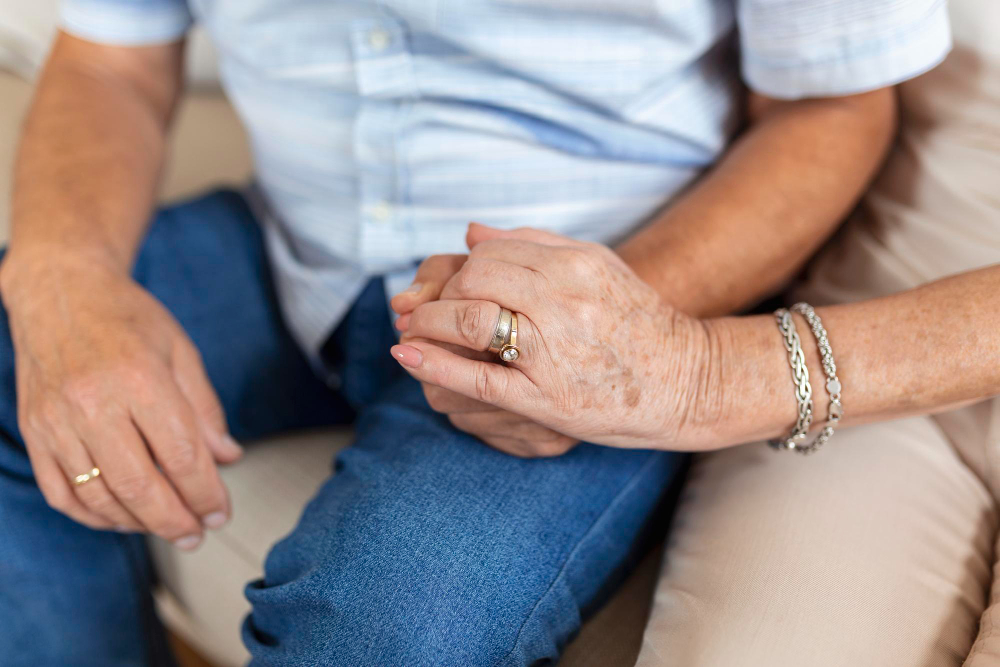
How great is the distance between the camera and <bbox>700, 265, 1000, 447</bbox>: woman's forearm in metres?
0.52

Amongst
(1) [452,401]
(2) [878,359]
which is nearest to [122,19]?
(1) [452,401]

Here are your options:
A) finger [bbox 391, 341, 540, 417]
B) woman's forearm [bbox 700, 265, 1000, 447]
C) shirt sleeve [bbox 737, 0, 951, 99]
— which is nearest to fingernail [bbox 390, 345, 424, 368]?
finger [bbox 391, 341, 540, 417]

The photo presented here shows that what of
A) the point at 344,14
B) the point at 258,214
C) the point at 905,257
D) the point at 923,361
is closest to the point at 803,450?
the point at 923,361

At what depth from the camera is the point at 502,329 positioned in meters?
0.49

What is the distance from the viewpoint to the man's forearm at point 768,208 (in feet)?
2.10

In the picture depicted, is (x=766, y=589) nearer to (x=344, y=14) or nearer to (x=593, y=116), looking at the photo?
(x=593, y=116)

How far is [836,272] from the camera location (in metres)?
0.75

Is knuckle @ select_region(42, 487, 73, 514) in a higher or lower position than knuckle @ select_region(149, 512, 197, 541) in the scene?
higher

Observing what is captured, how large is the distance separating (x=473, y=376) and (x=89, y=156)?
60 centimetres

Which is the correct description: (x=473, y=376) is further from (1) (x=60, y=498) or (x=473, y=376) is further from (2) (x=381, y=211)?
(1) (x=60, y=498)

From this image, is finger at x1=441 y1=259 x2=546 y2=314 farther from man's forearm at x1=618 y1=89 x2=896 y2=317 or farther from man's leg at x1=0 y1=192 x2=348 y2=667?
man's leg at x1=0 y1=192 x2=348 y2=667

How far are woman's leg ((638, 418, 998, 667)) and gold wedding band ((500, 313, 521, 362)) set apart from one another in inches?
9.4

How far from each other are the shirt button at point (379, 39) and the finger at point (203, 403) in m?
0.35

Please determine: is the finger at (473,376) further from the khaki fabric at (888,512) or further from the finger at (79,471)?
the finger at (79,471)
